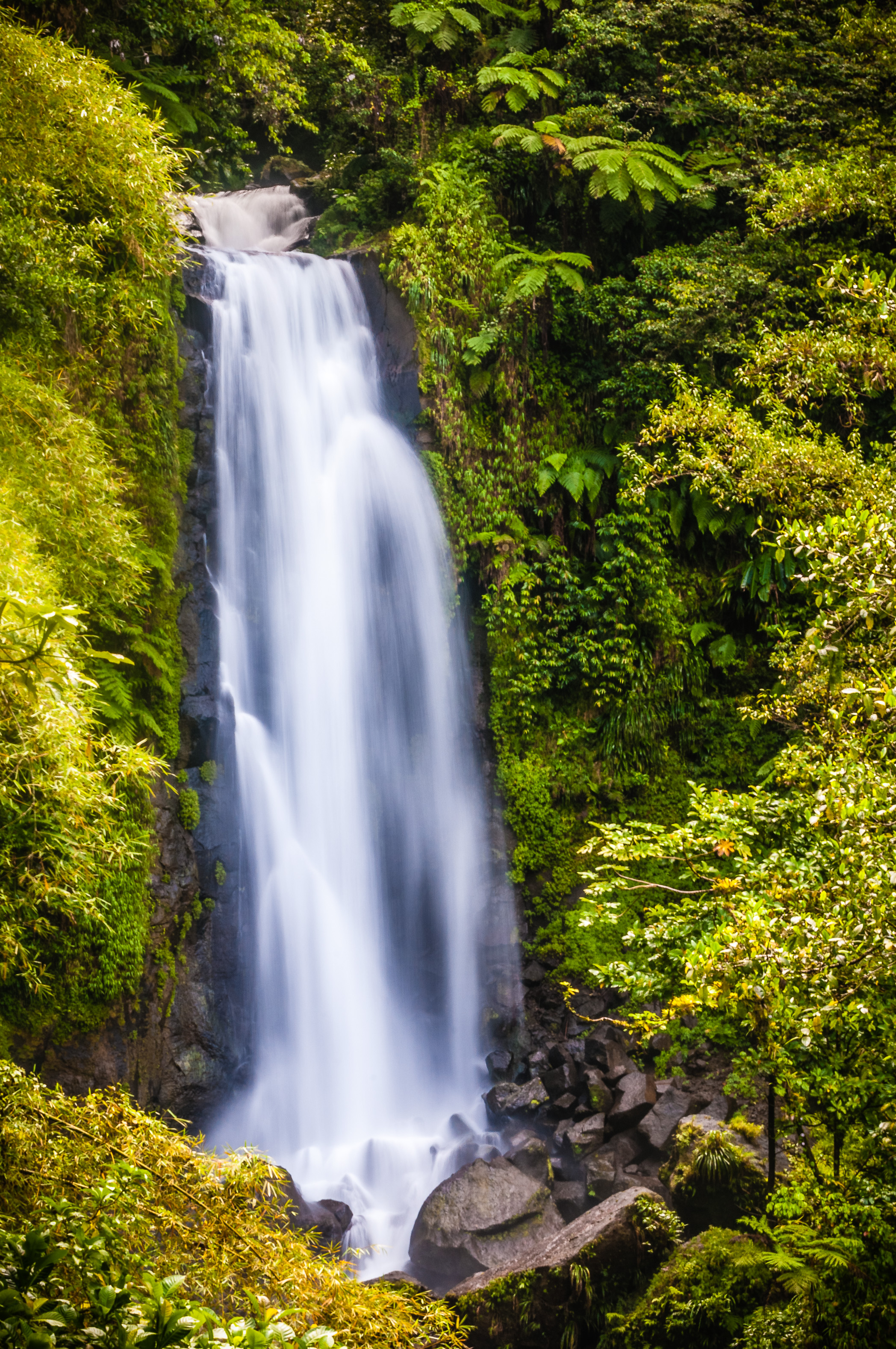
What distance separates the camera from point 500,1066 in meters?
8.86

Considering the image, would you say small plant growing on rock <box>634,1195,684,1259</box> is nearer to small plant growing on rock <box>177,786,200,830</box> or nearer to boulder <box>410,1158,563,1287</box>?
boulder <box>410,1158,563,1287</box>

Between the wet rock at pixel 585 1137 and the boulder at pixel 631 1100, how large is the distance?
12 cm

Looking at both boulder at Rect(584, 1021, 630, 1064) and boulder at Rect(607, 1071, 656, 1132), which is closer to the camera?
boulder at Rect(607, 1071, 656, 1132)

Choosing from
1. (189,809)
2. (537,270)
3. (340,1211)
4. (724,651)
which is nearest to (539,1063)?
(340,1211)

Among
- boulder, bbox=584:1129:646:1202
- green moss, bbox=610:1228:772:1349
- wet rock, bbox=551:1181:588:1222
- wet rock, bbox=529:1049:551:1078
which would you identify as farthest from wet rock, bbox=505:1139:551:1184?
green moss, bbox=610:1228:772:1349

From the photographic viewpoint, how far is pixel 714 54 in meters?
11.4

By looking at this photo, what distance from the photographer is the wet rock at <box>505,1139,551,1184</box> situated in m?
Result: 7.46

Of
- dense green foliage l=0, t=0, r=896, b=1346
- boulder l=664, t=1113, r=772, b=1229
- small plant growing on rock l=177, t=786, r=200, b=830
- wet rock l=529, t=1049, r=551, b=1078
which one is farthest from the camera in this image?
wet rock l=529, t=1049, r=551, b=1078

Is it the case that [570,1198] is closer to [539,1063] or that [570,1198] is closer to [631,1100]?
[631,1100]

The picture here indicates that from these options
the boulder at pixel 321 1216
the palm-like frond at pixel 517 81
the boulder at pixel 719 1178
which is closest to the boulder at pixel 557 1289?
the boulder at pixel 719 1178

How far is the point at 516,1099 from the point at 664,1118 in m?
1.52

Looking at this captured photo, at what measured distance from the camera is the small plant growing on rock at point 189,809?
314 inches

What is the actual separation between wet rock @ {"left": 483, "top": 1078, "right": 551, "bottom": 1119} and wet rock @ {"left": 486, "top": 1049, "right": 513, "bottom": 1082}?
0.33 m

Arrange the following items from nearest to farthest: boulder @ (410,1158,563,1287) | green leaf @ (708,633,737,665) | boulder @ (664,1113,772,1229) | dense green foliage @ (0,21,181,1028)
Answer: dense green foliage @ (0,21,181,1028), boulder @ (664,1113,772,1229), boulder @ (410,1158,563,1287), green leaf @ (708,633,737,665)
